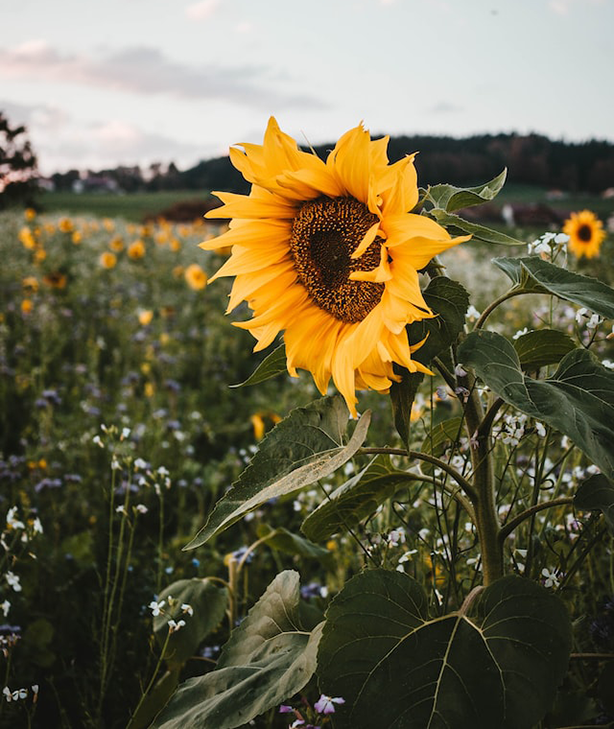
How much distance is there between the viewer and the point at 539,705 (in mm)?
991

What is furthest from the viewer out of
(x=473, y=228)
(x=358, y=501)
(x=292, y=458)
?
(x=358, y=501)

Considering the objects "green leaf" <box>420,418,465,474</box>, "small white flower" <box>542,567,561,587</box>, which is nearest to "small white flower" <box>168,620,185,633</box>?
"green leaf" <box>420,418,465,474</box>

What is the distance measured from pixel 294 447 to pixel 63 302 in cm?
512

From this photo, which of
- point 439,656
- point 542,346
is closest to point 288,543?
point 439,656

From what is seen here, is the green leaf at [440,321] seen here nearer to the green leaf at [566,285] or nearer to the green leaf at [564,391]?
the green leaf at [564,391]

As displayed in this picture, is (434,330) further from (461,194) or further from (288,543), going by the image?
(288,543)

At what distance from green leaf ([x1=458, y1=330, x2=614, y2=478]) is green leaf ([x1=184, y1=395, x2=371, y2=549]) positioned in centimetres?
21

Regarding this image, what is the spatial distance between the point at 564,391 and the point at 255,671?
0.76m

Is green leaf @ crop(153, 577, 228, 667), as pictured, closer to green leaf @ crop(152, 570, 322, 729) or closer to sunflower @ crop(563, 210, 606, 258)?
green leaf @ crop(152, 570, 322, 729)

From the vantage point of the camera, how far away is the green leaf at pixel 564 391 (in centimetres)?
96

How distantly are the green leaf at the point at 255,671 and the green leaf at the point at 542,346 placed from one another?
0.61m

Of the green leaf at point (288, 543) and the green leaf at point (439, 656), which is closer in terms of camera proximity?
the green leaf at point (439, 656)

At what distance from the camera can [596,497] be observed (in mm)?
1121

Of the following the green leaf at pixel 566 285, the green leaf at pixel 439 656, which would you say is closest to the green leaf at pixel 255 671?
the green leaf at pixel 439 656
